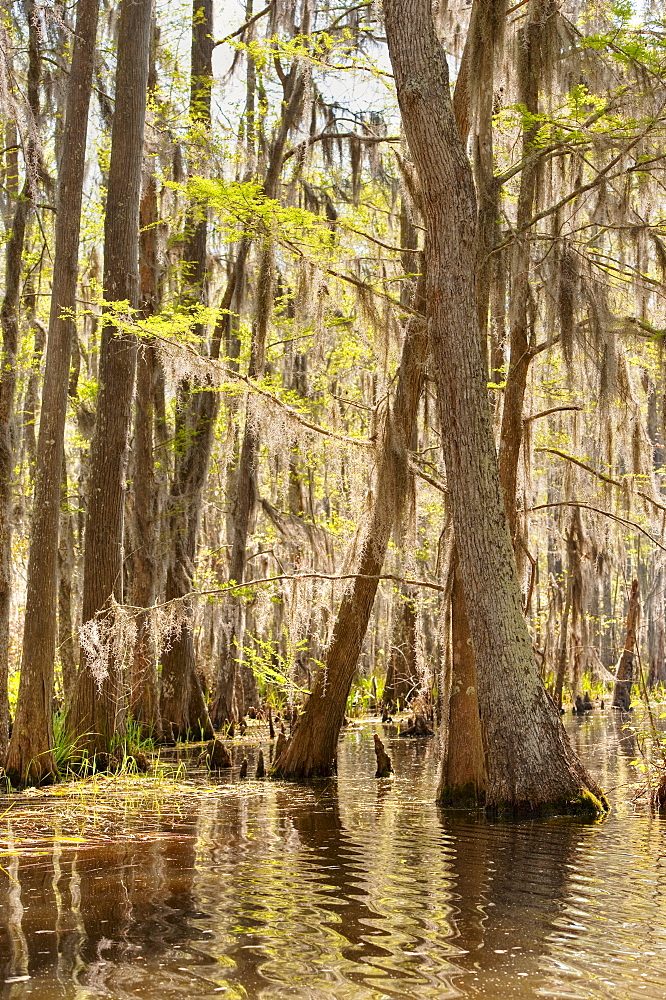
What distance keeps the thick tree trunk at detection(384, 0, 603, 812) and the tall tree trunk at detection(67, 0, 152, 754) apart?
13.4 ft

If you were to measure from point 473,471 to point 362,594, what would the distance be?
2.89 m

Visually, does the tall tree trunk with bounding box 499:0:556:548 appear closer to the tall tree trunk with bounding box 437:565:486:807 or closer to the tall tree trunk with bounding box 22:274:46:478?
the tall tree trunk with bounding box 437:565:486:807

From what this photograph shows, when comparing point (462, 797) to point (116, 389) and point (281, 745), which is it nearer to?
point (281, 745)

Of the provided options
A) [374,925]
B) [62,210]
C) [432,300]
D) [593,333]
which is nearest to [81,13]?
[62,210]

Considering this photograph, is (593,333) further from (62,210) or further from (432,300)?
(62,210)

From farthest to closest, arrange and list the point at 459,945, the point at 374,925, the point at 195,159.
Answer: the point at 195,159 → the point at 374,925 → the point at 459,945

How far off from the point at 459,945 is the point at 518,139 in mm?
8022

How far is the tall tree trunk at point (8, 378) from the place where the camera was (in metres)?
10.7

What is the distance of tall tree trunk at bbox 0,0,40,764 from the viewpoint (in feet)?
35.1

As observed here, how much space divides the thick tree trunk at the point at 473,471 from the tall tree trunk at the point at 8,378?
426cm

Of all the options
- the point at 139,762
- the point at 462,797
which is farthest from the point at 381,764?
the point at 462,797

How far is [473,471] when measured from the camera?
7926 mm

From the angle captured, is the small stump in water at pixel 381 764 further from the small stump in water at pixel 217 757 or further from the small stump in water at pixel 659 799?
the small stump in water at pixel 659 799

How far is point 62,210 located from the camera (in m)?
10.6
